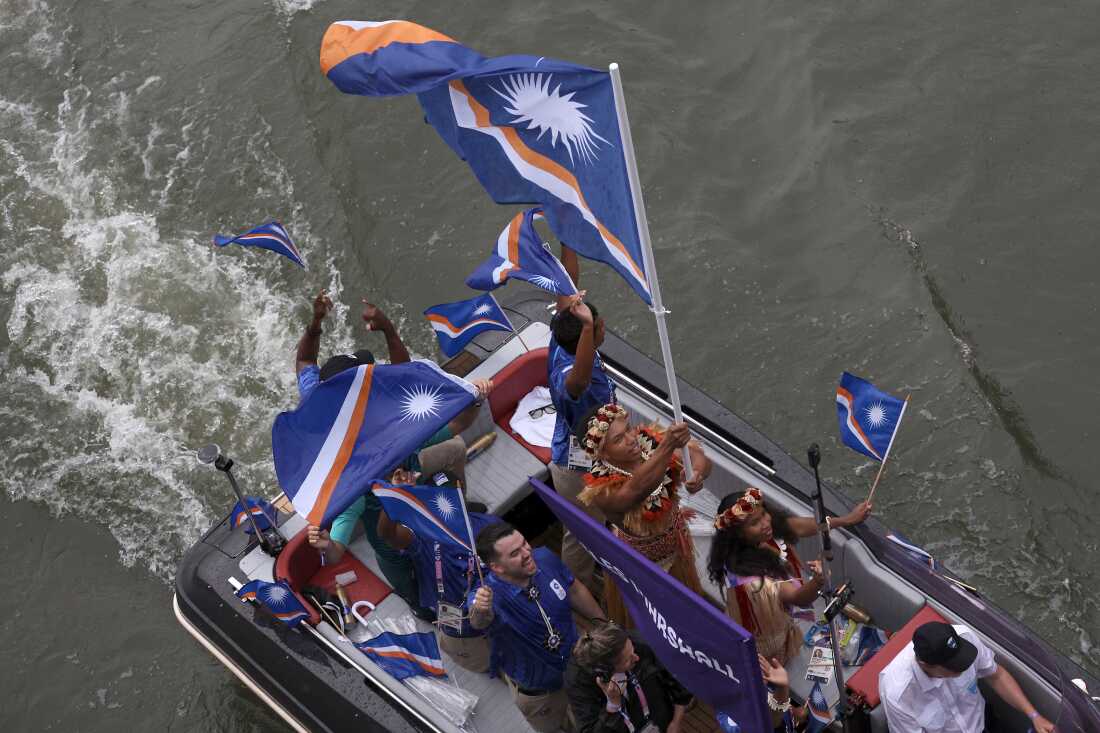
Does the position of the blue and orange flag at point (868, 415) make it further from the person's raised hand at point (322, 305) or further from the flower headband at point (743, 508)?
the person's raised hand at point (322, 305)

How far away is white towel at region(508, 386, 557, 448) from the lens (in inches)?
282

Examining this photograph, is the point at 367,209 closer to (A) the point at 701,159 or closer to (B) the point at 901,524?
(A) the point at 701,159

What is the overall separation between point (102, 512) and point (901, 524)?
5866 mm

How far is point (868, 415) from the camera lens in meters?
5.82

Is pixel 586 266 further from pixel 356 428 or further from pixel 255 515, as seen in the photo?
pixel 356 428

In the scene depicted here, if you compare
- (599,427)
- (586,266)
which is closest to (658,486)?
(599,427)

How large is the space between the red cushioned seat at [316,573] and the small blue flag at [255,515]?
19cm

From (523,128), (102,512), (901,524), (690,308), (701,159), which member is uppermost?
(523,128)

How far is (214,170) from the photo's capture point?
1120 cm

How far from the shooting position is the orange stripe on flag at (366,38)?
5.69 metres

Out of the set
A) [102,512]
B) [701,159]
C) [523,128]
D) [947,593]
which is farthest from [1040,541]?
[102,512]

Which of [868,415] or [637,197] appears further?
[868,415]

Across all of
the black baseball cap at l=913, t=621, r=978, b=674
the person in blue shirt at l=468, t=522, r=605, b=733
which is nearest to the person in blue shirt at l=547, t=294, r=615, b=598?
the person in blue shirt at l=468, t=522, r=605, b=733

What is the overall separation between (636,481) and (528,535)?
1953 mm
